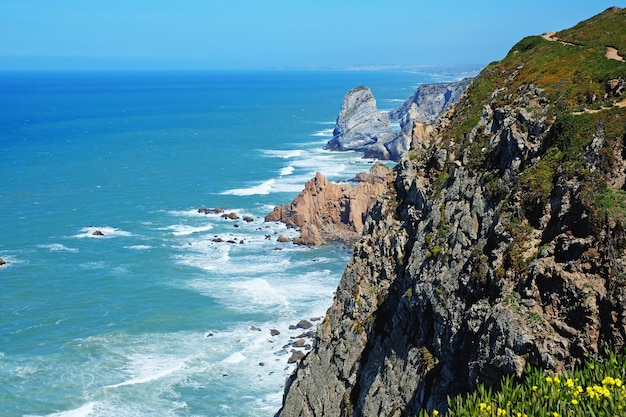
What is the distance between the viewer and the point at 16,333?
5475 centimetres

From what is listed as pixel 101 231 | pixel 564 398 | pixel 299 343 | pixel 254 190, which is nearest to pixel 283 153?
pixel 254 190

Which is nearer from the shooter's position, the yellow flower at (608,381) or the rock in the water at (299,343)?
the yellow flower at (608,381)

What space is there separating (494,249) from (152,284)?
46.6 m

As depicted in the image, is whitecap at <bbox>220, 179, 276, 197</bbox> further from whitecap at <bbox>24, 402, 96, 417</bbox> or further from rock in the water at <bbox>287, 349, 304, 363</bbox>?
whitecap at <bbox>24, 402, 96, 417</bbox>

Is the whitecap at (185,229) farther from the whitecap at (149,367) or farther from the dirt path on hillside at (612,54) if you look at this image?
the dirt path on hillside at (612,54)

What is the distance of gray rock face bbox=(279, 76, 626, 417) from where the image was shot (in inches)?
775

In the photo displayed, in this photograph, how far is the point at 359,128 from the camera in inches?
5625

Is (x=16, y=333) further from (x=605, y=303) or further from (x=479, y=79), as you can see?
(x=605, y=303)

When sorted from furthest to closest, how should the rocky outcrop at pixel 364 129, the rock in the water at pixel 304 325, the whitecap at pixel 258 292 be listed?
the rocky outcrop at pixel 364 129 < the whitecap at pixel 258 292 < the rock in the water at pixel 304 325

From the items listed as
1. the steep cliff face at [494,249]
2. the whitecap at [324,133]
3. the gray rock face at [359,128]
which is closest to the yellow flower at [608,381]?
the steep cliff face at [494,249]

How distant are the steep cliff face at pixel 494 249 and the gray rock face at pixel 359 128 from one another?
102502 mm

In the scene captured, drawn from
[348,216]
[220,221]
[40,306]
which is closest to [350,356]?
[40,306]

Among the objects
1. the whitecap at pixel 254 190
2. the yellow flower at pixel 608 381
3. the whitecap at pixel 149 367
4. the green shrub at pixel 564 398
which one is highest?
the yellow flower at pixel 608 381

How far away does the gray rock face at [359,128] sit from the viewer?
142 m
